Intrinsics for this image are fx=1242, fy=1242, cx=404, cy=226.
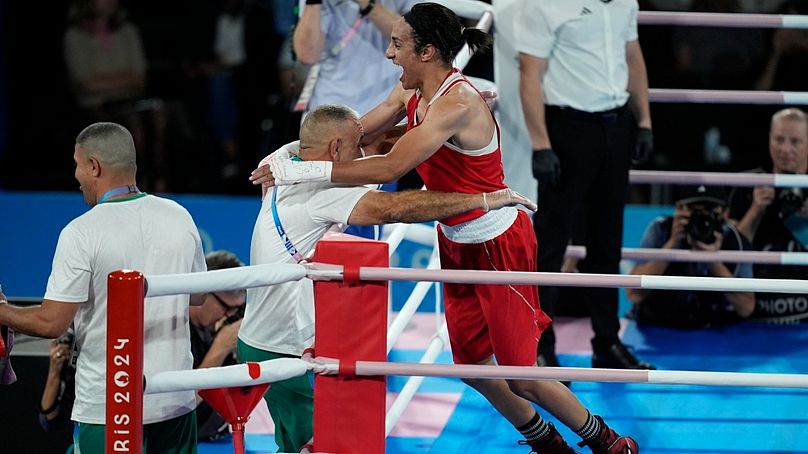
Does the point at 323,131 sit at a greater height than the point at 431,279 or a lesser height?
Answer: greater

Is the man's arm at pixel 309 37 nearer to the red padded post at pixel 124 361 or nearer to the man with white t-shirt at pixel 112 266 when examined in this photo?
the man with white t-shirt at pixel 112 266

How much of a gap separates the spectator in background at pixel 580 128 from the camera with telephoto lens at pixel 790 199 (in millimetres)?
1061

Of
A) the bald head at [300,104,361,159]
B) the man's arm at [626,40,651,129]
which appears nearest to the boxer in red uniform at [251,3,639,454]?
the bald head at [300,104,361,159]

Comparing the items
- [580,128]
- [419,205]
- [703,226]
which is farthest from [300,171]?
[703,226]

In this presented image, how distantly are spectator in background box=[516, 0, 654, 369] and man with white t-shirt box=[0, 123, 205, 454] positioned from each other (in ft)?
6.17

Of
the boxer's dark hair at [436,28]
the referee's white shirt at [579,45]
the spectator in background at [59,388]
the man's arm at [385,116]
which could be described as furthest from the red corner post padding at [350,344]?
the referee's white shirt at [579,45]

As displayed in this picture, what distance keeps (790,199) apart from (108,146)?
3534mm

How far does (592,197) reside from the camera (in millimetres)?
5102

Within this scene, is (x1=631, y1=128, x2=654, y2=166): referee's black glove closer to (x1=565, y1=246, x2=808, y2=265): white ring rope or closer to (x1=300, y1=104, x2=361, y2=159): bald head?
(x1=565, y1=246, x2=808, y2=265): white ring rope

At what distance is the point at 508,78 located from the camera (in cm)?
535

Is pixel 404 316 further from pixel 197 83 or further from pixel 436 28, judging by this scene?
pixel 197 83

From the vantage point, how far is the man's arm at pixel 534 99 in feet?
15.9

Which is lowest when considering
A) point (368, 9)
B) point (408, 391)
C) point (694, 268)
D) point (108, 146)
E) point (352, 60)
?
point (694, 268)

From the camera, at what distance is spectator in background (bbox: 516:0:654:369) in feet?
15.9
